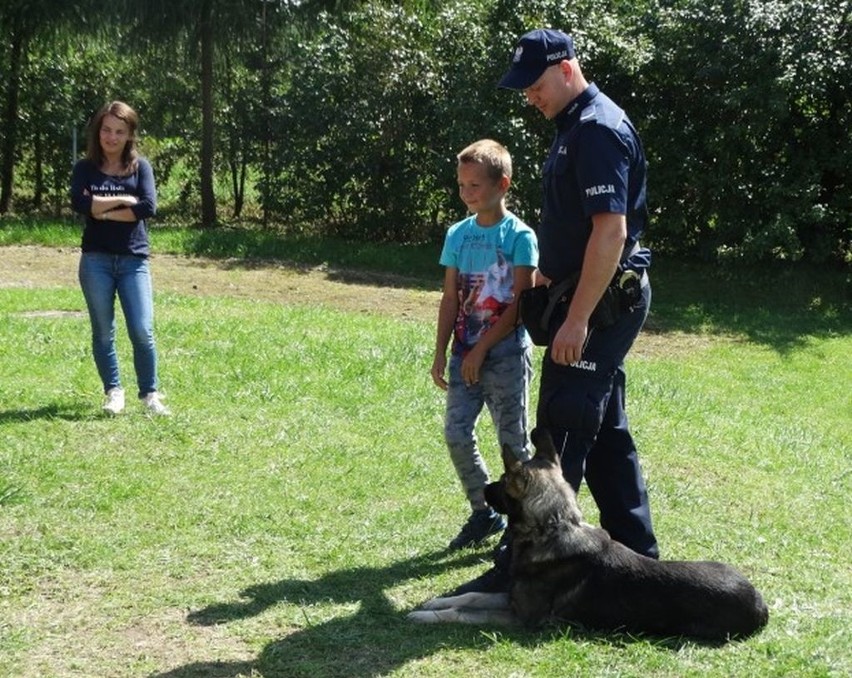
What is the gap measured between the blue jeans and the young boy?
2539 mm

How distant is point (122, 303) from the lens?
6.88 meters

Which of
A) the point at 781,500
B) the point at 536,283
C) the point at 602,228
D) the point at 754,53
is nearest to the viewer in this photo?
the point at 602,228

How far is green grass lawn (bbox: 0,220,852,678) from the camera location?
3961mm

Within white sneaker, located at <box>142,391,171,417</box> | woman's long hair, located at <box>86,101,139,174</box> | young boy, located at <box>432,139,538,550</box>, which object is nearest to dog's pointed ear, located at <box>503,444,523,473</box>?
young boy, located at <box>432,139,538,550</box>

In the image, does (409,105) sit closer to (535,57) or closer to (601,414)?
(535,57)

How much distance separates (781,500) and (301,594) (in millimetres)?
2916

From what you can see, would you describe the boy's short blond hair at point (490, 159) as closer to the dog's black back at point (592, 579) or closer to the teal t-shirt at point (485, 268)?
the teal t-shirt at point (485, 268)

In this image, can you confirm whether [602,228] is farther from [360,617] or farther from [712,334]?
[712,334]

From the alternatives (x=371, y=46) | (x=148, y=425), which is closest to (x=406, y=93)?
(x=371, y=46)

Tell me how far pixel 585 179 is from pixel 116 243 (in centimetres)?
368

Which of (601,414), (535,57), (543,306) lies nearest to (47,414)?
(543,306)

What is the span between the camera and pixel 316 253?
640 inches

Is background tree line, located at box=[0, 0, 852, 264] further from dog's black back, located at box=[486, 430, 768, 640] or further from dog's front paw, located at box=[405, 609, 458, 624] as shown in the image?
dog's front paw, located at box=[405, 609, 458, 624]

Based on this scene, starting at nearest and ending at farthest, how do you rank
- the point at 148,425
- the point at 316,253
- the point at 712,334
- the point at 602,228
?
the point at 602,228, the point at 148,425, the point at 712,334, the point at 316,253
